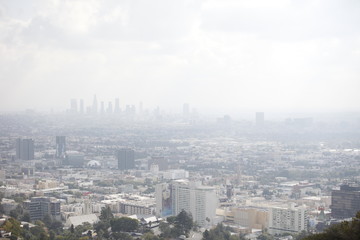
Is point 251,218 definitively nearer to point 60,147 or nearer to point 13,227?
point 13,227

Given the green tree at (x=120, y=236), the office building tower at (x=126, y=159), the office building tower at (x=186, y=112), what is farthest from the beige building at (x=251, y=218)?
the office building tower at (x=186, y=112)

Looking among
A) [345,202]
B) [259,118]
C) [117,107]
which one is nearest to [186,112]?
[259,118]

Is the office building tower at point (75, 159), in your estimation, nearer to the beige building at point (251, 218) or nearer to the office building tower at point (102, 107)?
the office building tower at point (102, 107)

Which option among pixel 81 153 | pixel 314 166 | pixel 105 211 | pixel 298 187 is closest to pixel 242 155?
pixel 314 166

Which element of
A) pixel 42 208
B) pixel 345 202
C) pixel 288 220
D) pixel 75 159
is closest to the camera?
pixel 288 220

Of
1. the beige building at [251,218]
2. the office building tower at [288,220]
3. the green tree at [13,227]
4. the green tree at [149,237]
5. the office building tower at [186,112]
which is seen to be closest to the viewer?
the green tree at [13,227]
